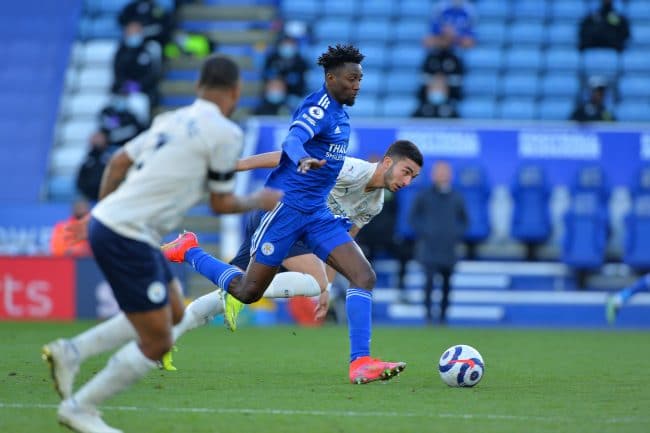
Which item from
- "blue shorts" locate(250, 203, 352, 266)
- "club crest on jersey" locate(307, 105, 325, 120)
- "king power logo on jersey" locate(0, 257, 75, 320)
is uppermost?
"club crest on jersey" locate(307, 105, 325, 120)

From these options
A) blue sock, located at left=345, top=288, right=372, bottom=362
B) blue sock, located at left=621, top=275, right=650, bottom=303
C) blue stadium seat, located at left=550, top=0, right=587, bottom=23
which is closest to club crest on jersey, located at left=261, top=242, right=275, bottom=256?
blue sock, located at left=345, top=288, right=372, bottom=362

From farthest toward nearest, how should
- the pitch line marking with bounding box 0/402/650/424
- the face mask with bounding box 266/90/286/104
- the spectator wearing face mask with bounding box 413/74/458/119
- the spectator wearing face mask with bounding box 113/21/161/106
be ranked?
the spectator wearing face mask with bounding box 113/21/161/106 → the face mask with bounding box 266/90/286/104 → the spectator wearing face mask with bounding box 413/74/458/119 → the pitch line marking with bounding box 0/402/650/424

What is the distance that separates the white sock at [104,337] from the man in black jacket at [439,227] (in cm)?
1085

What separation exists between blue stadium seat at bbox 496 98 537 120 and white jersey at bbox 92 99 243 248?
48.2 feet

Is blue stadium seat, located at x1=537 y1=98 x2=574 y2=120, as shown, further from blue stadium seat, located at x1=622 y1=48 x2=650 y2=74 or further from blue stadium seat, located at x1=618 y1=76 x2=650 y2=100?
blue stadium seat, located at x1=622 y1=48 x2=650 y2=74

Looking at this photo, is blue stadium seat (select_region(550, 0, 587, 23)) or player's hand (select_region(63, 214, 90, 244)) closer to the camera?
player's hand (select_region(63, 214, 90, 244))

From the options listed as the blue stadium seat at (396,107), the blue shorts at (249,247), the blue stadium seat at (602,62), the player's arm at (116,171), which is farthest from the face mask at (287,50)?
the player's arm at (116,171)

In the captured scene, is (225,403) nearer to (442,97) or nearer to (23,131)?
(442,97)

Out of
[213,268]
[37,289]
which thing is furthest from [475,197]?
[213,268]

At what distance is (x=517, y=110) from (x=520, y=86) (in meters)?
0.63

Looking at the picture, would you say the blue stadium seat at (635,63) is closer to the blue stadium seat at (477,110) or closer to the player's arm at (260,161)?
the blue stadium seat at (477,110)

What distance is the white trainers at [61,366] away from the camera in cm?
680

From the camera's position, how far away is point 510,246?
765 inches

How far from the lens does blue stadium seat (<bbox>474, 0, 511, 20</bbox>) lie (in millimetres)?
22312
